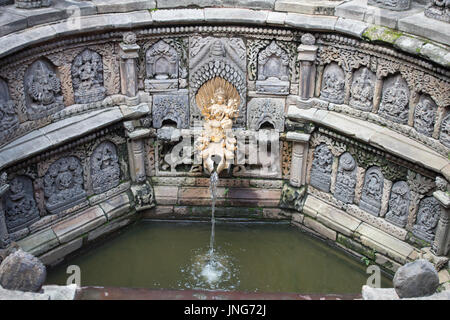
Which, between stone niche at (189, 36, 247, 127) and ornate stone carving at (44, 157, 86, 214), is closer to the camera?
ornate stone carving at (44, 157, 86, 214)

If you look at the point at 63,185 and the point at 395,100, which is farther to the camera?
the point at 63,185

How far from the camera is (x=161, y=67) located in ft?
28.5

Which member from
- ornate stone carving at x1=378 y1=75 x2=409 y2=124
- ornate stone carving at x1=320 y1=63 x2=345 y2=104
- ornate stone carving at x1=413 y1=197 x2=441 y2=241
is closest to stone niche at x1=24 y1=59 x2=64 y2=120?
ornate stone carving at x1=320 y1=63 x2=345 y2=104

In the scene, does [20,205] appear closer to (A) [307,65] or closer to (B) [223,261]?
(B) [223,261]

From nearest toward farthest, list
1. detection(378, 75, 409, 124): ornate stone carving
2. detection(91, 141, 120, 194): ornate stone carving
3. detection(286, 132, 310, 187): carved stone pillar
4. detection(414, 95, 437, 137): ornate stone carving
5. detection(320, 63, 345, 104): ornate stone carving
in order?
1. detection(414, 95, 437, 137): ornate stone carving
2. detection(378, 75, 409, 124): ornate stone carving
3. detection(320, 63, 345, 104): ornate stone carving
4. detection(91, 141, 120, 194): ornate stone carving
5. detection(286, 132, 310, 187): carved stone pillar

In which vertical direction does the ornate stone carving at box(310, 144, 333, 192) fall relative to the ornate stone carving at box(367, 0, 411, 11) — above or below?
below

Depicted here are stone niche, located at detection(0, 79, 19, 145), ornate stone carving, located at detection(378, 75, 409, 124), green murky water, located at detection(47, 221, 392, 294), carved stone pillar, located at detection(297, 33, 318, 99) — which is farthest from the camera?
carved stone pillar, located at detection(297, 33, 318, 99)

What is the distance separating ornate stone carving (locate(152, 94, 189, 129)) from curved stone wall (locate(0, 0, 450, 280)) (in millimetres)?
20

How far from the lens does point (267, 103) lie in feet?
29.0

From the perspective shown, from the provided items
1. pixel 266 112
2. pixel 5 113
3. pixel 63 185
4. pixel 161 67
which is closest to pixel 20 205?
pixel 63 185

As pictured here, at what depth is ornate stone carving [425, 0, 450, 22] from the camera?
7.38 meters

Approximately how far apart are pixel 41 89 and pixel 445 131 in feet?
15.8

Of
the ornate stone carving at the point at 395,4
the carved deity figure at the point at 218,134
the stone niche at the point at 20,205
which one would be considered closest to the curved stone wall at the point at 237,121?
the stone niche at the point at 20,205

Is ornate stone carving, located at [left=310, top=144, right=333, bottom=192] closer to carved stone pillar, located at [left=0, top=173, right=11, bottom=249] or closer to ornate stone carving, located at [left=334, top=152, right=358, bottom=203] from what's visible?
ornate stone carving, located at [left=334, top=152, right=358, bottom=203]
